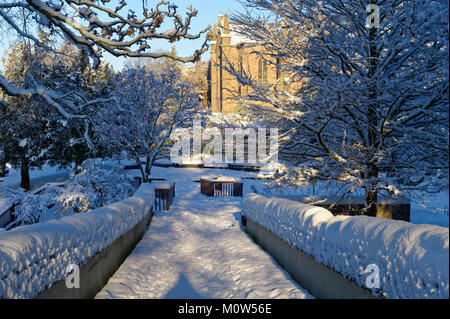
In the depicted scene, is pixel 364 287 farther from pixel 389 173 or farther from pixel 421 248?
pixel 389 173

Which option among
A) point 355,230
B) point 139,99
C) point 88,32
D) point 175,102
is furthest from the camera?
point 175,102

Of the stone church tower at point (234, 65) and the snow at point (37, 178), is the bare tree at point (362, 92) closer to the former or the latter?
the stone church tower at point (234, 65)

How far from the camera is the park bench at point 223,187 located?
2148cm

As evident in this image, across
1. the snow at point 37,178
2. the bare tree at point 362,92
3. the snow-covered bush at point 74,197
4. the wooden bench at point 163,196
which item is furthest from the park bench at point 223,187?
the snow at point 37,178

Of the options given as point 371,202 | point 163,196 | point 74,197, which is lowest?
point 163,196

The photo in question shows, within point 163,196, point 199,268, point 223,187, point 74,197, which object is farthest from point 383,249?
point 223,187

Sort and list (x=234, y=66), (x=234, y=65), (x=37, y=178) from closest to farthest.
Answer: (x=234, y=65), (x=234, y=66), (x=37, y=178)

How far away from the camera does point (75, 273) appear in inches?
181

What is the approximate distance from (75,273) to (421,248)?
4376mm

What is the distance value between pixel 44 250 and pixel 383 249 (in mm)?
4007

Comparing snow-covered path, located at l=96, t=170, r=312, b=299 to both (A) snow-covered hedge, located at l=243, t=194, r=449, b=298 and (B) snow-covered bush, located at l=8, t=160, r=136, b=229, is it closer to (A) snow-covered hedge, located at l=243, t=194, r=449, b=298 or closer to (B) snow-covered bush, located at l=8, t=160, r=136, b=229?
(A) snow-covered hedge, located at l=243, t=194, r=449, b=298

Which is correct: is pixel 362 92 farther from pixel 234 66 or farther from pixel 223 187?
pixel 223 187

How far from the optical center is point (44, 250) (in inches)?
154
